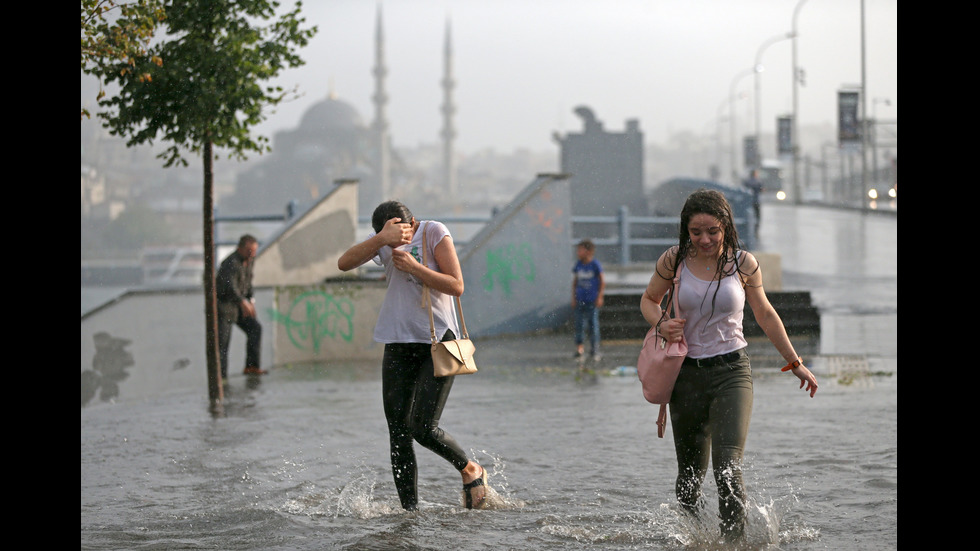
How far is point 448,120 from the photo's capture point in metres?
175

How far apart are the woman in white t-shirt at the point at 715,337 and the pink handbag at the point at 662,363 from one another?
3 cm

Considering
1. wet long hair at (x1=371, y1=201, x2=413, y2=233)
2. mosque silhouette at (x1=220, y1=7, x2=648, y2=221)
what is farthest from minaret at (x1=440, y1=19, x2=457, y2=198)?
wet long hair at (x1=371, y1=201, x2=413, y2=233)

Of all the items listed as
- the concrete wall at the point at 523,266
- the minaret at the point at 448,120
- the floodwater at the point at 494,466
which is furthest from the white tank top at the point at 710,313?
the minaret at the point at 448,120

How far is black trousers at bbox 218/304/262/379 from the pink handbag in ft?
24.7

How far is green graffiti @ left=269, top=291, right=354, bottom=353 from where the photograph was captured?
43.1ft

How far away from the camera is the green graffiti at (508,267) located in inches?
576

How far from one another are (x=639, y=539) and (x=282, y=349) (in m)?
8.36

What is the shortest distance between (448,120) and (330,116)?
22.2 metres

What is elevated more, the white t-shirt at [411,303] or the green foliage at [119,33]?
the green foliage at [119,33]

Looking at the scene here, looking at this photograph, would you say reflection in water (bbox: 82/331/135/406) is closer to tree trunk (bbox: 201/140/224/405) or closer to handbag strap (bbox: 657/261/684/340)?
tree trunk (bbox: 201/140/224/405)

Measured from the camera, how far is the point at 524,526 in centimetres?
562

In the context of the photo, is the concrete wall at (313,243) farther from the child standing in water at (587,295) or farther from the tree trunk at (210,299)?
the tree trunk at (210,299)

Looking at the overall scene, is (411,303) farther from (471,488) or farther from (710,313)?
(710,313)

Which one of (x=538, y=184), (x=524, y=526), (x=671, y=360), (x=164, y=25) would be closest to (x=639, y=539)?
(x=524, y=526)
